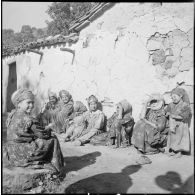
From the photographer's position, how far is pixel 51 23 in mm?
11656

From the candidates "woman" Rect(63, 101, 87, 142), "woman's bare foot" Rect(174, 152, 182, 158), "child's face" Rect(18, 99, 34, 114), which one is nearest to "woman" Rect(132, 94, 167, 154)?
"woman's bare foot" Rect(174, 152, 182, 158)

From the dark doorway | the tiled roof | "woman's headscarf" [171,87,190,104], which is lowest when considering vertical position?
"woman's headscarf" [171,87,190,104]

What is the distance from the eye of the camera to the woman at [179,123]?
224 inches

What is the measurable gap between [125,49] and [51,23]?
17.6ft

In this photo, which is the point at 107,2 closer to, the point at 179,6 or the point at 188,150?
the point at 179,6

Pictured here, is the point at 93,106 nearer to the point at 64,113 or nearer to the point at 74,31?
the point at 64,113

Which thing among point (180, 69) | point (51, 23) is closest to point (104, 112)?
point (180, 69)

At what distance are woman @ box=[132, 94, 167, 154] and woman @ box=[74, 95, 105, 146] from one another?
1.14 meters

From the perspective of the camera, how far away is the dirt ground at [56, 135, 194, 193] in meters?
4.11

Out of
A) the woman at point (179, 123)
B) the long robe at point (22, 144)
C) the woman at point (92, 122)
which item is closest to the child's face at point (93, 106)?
the woman at point (92, 122)

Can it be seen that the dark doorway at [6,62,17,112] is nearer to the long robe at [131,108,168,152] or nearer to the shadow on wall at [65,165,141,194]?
the long robe at [131,108,168,152]

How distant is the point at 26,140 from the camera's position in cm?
420

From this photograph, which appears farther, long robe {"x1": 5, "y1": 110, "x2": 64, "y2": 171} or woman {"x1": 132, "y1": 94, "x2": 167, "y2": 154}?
woman {"x1": 132, "y1": 94, "x2": 167, "y2": 154}

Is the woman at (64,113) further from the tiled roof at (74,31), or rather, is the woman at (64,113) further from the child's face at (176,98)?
the child's face at (176,98)
